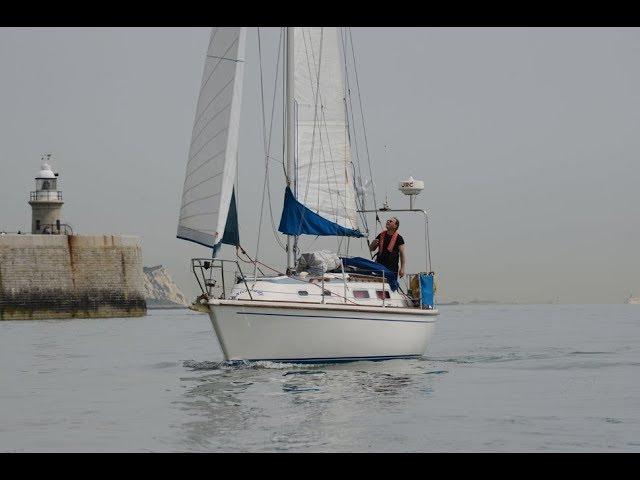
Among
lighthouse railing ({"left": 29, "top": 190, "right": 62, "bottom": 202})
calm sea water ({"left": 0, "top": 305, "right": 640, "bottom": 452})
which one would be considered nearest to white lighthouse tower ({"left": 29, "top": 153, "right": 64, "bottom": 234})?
lighthouse railing ({"left": 29, "top": 190, "right": 62, "bottom": 202})

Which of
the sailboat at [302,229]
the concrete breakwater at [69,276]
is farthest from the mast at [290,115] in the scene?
the concrete breakwater at [69,276]

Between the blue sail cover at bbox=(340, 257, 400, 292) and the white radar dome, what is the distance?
2.71m

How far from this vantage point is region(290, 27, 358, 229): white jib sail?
20031 millimetres

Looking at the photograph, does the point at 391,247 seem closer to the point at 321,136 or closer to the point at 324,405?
A: the point at 321,136

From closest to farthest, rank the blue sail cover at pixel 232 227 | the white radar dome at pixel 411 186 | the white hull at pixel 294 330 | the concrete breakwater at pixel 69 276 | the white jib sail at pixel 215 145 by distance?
1. the white hull at pixel 294 330
2. the white jib sail at pixel 215 145
3. the blue sail cover at pixel 232 227
4. the white radar dome at pixel 411 186
5. the concrete breakwater at pixel 69 276

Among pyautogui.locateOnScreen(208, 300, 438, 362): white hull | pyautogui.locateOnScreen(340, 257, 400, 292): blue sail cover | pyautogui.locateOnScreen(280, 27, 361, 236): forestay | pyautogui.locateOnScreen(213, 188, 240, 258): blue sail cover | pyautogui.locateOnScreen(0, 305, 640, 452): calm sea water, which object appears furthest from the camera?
pyautogui.locateOnScreen(280, 27, 361, 236): forestay

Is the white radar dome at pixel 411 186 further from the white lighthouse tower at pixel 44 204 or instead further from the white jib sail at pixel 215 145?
the white lighthouse tower at pixel 44 204

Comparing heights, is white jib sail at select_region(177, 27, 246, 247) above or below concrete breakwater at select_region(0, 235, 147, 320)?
above

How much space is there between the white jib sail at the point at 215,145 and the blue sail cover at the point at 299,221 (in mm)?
1663

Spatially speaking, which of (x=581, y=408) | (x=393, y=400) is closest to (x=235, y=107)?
(x=393, y=400)

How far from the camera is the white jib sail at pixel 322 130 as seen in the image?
20.0 metres

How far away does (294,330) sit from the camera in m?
17.5

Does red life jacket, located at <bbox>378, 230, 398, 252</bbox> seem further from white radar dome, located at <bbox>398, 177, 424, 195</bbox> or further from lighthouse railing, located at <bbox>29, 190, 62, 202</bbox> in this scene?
lighthouse railing, located at <bbox>29, 190, 62, 202</bbox>

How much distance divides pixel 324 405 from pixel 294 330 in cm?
392
